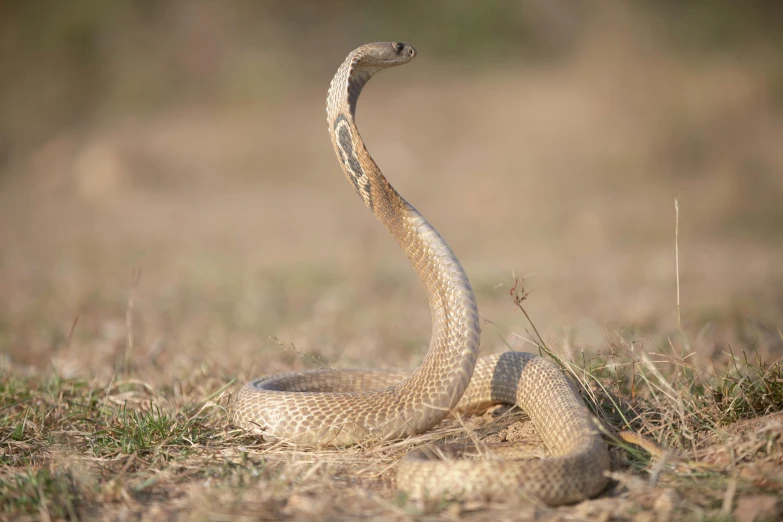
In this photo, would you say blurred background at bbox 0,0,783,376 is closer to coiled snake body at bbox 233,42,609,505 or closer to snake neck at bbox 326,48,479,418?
coiled snake body at bbox 233,42,609,505

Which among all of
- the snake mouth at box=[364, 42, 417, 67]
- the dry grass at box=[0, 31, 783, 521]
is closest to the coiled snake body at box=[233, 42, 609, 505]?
the snake mouth at box=[364, 42, 417, 67]

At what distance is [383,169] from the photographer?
15320mm

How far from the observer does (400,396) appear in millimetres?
3471

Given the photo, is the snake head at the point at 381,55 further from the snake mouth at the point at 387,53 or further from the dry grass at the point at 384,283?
the dry grass at the point at 384,283

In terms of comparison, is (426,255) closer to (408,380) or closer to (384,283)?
(408,380)

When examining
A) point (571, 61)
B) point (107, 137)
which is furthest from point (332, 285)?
point (107, 137)

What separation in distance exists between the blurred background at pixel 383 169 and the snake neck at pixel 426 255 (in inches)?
40.9

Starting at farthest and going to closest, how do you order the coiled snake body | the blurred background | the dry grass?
1. the blurred background
2. the coiled snake body
3. the dry grass

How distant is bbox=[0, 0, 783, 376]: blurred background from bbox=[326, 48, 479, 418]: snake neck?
1.04m

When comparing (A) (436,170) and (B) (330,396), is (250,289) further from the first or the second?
(A) (436,170)

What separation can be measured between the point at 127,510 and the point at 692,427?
2.43m

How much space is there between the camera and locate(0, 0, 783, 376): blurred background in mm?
6672

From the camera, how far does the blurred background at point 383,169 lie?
6.67 m

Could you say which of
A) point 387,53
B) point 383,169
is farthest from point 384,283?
point 383,169
